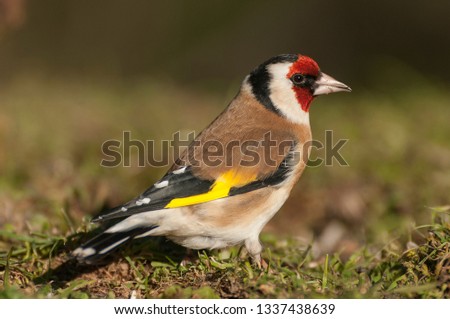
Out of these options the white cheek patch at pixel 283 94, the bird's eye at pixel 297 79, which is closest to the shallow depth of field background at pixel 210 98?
the white cheek patch at pixel 283 94

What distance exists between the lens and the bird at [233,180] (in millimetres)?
4551

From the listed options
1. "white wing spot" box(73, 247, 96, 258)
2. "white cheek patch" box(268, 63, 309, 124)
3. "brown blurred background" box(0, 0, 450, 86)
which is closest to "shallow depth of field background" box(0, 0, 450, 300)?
"brown blurred background" box(0, 0, 450, 86)

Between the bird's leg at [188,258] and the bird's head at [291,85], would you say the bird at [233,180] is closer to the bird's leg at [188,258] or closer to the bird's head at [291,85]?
the bird's head at [291,85]

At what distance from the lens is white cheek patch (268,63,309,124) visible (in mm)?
5574

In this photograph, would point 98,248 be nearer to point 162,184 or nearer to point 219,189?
point 162,184

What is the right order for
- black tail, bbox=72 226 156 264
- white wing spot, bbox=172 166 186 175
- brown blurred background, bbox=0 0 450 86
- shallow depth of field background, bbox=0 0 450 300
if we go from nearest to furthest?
1. black tail, bbox=72 226 156 264
2. white wing spot, bbox=172 166 186 175
3. shallow depth of field background, bbox=0 0 450 300
4. brown blurred background, bbox=0 0 450 86

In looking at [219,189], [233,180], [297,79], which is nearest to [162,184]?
[219,189]

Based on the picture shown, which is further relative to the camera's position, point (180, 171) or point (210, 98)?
point (210, 98)

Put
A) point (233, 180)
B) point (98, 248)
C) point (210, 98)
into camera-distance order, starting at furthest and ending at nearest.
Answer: point (210, 98), point (233, 180), point (98, 248)

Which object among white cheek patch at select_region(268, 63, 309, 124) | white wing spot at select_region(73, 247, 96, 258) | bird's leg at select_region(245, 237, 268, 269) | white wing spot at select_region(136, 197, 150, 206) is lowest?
bird's leg at select_region(245, 237, 268, 269)

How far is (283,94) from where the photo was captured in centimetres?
562

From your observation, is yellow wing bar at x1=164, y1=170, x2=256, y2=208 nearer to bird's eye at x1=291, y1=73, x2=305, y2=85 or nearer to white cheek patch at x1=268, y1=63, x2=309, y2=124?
white cheek patch at x1=268, y1=63, x2=309, y2=124

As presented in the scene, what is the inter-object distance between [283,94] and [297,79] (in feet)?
0.57

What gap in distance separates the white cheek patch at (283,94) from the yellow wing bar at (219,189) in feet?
2.96
